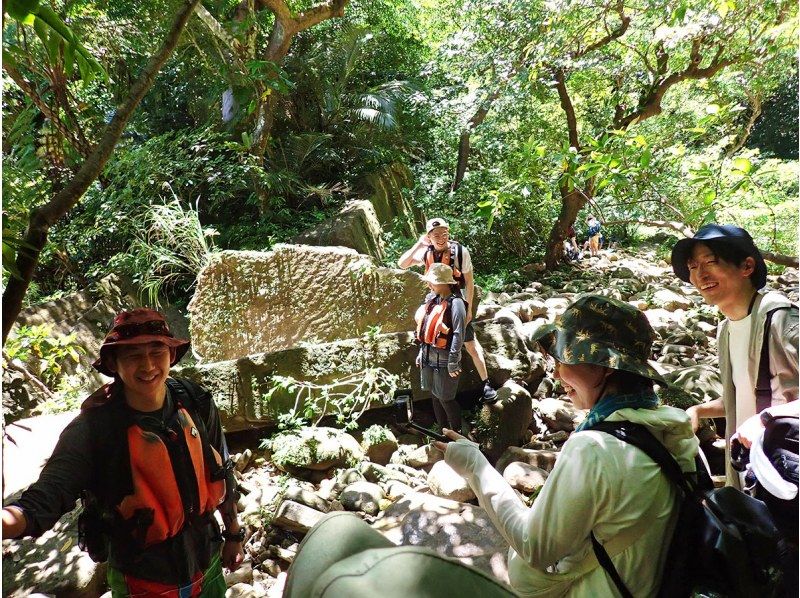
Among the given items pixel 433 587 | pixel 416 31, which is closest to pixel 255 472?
pixel 433 587

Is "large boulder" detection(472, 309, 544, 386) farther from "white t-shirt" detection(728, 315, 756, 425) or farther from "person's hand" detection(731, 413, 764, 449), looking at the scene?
"person's hand" detection(731, 413, 764, 449)

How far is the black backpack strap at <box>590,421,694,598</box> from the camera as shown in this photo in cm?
112

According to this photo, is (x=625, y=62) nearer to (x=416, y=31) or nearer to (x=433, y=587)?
(x=416, y=31)

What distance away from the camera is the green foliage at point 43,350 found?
4.66m

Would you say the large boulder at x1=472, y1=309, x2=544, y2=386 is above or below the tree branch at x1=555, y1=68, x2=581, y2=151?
below

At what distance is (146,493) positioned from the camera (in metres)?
1.51

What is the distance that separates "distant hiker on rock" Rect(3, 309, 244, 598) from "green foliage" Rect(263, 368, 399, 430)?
7.95 feet

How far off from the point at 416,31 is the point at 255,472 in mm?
10998

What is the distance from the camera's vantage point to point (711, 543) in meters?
1.09

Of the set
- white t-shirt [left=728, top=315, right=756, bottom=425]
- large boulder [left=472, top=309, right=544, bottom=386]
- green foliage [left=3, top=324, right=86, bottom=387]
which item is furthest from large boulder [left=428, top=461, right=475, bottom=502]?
green foliage [left=3, top=324, right=86, bottom=387]

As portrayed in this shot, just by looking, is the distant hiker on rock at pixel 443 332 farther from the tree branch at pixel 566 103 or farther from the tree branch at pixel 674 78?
the tree branch at pixel 566 103

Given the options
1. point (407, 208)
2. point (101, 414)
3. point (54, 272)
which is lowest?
point (101, 414)

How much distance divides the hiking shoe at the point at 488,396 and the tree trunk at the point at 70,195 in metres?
3.27

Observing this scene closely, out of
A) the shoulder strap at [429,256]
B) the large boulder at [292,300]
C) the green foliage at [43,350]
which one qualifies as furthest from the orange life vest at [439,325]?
the green foliage at [43,350]
